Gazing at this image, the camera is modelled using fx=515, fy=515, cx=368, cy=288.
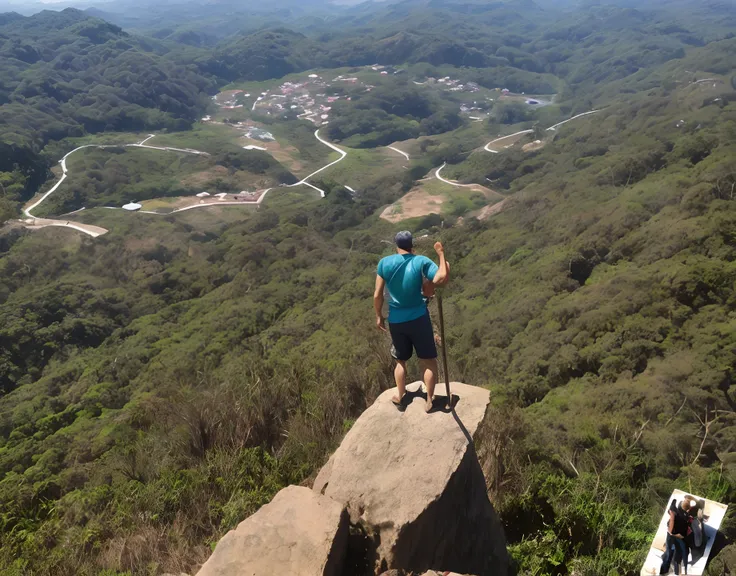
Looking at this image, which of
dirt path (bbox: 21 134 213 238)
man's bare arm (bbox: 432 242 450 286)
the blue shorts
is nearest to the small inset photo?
the blue shorts

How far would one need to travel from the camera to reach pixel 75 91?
287 ft

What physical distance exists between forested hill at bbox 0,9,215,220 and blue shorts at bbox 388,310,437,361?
179 feet

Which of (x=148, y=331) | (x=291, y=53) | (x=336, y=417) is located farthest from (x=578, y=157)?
(x=291, y=53)

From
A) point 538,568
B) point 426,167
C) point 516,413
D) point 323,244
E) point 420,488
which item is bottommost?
point 426,167

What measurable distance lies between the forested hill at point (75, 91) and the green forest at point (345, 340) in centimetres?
112

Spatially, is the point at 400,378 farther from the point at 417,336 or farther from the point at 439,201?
the point at 439,201

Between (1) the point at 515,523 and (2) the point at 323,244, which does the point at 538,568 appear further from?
(2) the point at 323,244

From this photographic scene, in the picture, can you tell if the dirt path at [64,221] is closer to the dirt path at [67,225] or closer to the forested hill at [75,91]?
the dirt path at [67,225]

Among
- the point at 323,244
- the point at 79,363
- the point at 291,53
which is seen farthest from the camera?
the point at 291,53

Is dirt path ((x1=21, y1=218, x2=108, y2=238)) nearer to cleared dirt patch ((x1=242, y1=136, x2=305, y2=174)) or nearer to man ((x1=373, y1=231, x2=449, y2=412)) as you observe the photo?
cleared dirt patch ((x1=242, y1=136, x2=305, y2=174))

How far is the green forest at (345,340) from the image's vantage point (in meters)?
5.89

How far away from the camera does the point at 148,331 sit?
27.5 meters

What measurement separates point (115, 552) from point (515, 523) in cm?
415

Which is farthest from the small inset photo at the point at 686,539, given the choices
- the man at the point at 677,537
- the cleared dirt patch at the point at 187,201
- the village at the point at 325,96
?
the village at the point at 325,96
